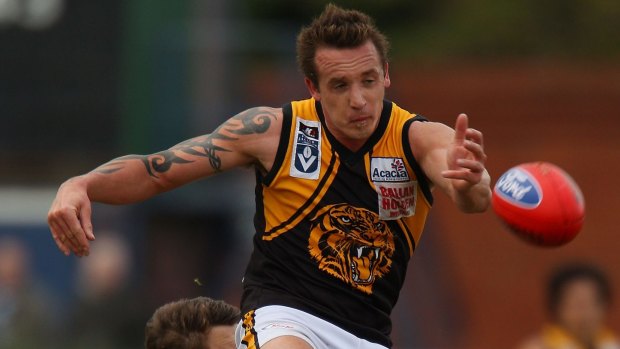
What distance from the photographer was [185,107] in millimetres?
16922

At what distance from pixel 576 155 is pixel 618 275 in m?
1.86

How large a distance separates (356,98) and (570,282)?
3.94 metres

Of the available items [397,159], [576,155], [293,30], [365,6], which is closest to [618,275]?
[576,155]

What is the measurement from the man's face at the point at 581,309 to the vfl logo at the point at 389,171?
3593mm

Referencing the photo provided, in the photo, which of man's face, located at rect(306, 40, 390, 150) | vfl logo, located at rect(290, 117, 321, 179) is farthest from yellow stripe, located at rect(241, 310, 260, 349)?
man's face, located at rect(306, 40, 390, 150)

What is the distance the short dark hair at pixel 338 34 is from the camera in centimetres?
716

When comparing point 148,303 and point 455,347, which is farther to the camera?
point 455,347

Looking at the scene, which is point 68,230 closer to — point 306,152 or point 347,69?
point 306,152

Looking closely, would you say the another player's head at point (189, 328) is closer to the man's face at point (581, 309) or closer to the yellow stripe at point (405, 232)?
the yellow stripe at point (405, 232)

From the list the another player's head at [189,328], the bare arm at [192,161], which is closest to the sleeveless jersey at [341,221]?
the bare arm at [192,161]

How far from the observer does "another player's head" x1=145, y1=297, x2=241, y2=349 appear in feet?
22.5

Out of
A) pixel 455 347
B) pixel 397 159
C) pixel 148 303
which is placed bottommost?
pixel 455 347

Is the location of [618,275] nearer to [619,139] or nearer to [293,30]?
[619,139]

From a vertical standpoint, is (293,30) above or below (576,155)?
above
